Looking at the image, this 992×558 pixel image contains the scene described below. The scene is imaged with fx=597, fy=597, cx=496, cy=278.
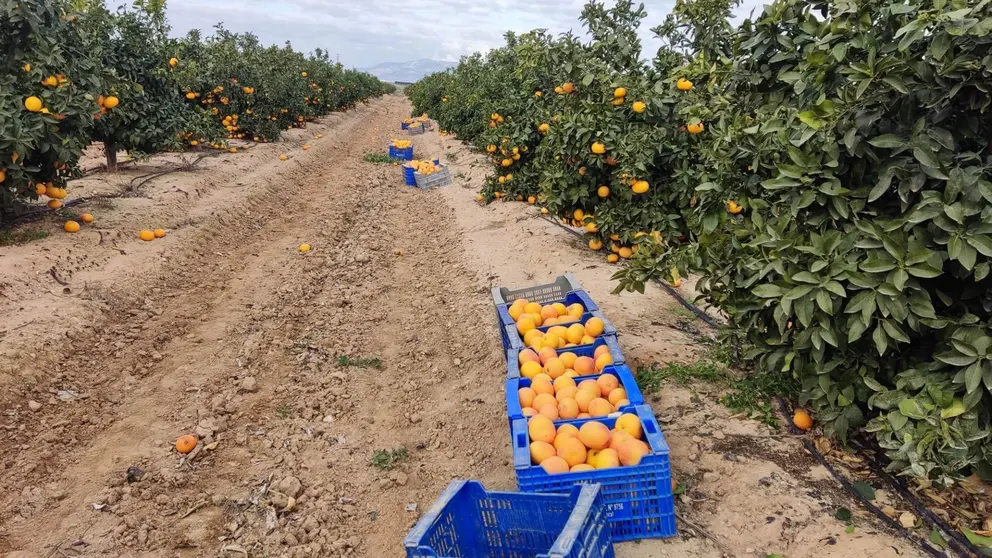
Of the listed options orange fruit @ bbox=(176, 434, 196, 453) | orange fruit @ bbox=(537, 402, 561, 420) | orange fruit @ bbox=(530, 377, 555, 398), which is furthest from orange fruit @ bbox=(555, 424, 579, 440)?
orange fruit @ bbox=(176, 434, 196, 453)

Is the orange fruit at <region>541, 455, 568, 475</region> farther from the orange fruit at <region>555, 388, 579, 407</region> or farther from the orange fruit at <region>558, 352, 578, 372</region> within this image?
the orange fruit at <region>558, 352, 578, 372</region>

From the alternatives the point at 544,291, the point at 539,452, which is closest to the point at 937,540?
the point at 539,452

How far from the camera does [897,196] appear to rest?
303 cm

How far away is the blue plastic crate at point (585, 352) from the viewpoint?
3561 millimetres

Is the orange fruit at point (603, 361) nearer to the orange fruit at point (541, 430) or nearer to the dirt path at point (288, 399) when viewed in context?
the dirt path at point (288, 399)

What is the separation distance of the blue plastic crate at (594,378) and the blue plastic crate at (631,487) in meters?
0.32

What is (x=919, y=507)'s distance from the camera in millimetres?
2791

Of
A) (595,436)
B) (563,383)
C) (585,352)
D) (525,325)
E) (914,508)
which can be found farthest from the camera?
(525,325)

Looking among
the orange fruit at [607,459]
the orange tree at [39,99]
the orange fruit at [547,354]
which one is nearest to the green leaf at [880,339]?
the orange fruit at [607,459]

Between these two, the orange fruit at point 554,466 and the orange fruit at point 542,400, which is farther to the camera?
the orange fruit at point 542,400

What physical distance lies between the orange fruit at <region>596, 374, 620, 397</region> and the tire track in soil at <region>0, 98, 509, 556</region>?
2.48ft

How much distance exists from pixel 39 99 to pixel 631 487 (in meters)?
7.44

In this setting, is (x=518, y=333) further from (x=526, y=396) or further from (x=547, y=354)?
(x=526, y=396)

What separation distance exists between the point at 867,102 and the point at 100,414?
5.09m
